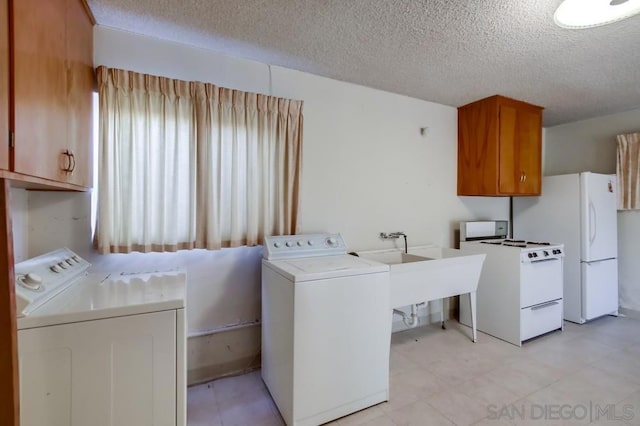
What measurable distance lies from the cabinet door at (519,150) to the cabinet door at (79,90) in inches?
139

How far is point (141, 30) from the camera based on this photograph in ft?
6.26

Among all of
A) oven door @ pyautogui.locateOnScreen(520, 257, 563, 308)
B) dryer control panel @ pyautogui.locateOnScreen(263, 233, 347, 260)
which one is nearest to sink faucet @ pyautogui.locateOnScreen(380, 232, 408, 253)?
dryer control panel @ pyautogui.locateOnScreen(263, 233, 347, 260)

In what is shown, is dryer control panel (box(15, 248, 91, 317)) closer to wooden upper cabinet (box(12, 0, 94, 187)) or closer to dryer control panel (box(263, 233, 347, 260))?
wooden upper cabinet (box(12, 0, 94, 187))

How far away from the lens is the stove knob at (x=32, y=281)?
1.18 m

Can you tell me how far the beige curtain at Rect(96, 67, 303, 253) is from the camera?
1807 millimetres

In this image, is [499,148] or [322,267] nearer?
[322,267]

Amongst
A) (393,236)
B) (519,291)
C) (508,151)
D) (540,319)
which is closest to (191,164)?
(393,236)

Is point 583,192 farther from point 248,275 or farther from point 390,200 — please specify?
point 248,275

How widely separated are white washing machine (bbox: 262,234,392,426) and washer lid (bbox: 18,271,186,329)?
0.62 metres

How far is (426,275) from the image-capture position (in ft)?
7.77

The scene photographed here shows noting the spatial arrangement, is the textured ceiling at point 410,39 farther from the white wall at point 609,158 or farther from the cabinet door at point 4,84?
the white wall at point 609,158

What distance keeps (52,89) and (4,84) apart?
1.26ft

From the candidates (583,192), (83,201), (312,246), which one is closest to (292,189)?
(312,246)

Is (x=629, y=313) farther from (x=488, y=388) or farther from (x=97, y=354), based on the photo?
(x=97, y=354)
